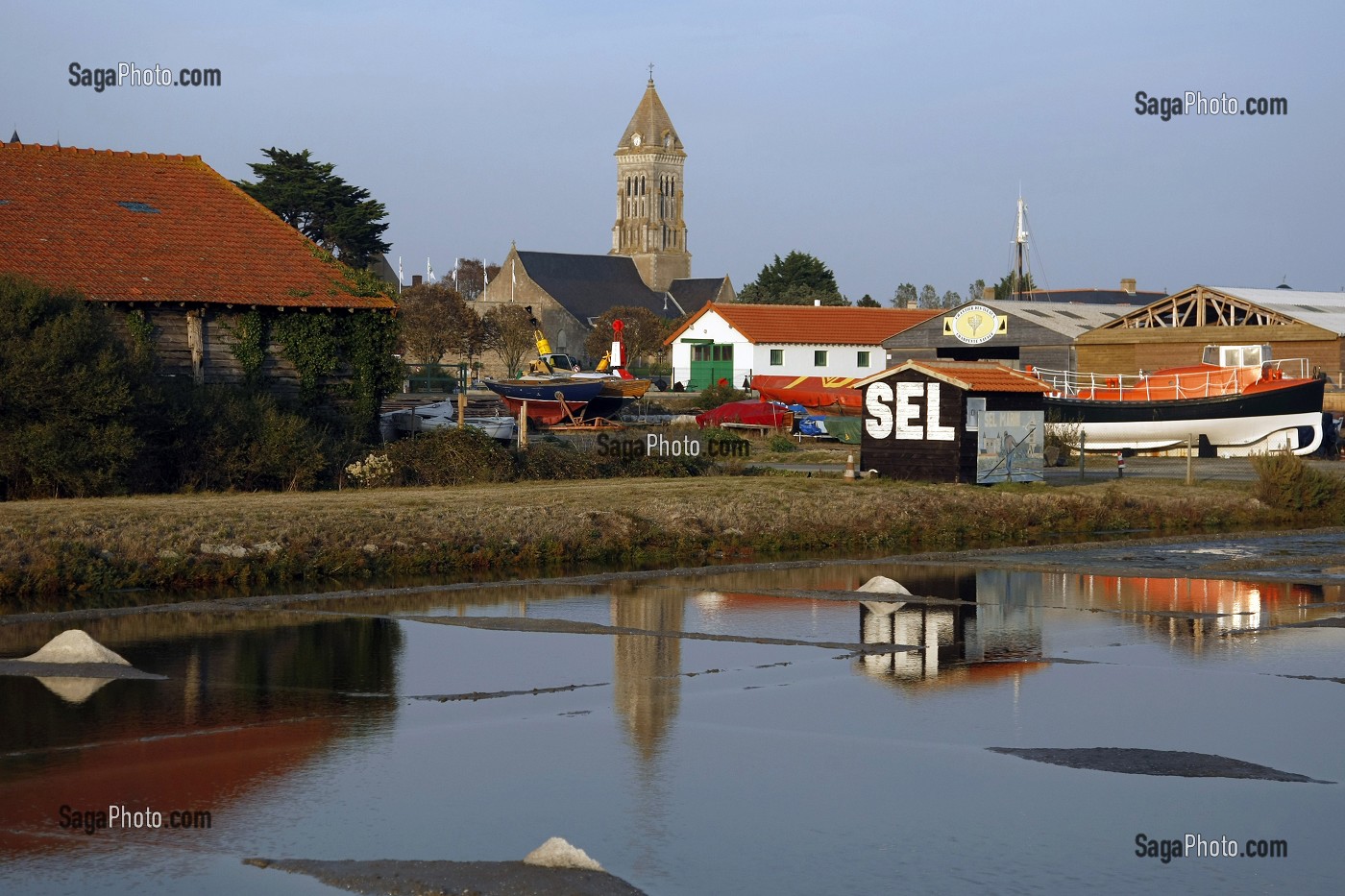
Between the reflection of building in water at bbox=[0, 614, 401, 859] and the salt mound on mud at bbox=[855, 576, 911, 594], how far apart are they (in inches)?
221

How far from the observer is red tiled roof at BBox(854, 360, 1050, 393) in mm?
28422

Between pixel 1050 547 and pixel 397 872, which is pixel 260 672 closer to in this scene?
pixel 397 872

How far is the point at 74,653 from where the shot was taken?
1274cm

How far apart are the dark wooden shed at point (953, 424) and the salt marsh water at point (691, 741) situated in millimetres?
12117

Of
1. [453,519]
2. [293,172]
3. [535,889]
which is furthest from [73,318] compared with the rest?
[293,172]

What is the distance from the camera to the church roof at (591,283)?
136500 mm

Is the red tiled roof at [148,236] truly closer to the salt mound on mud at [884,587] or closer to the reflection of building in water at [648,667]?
the reflection of building in water at [648,667]

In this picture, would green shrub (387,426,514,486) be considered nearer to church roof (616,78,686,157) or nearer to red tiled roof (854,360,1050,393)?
red tiled roof (854,360,1050,393)

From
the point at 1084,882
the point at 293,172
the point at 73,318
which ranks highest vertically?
the point at 293,172

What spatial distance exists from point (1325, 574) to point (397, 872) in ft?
50.6

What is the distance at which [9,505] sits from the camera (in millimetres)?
21688

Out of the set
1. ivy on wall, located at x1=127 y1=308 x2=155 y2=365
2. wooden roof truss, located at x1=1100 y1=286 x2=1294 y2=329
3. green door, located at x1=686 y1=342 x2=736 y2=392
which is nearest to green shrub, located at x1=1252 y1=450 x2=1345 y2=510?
ivy on wall, located at x1=127 y1=308 x2=155 y2=365
